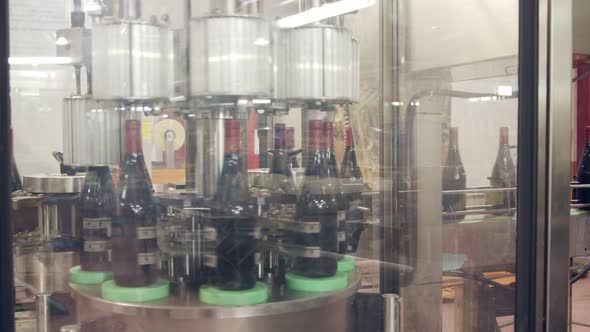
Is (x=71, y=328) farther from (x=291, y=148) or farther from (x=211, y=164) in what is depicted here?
(x=291, y=148)

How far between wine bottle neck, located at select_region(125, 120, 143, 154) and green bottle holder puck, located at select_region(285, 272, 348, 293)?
0.71 feet

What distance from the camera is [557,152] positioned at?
0.72m

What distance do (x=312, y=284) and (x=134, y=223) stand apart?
20 cm

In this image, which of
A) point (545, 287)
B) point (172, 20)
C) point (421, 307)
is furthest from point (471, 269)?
point (172, 20)

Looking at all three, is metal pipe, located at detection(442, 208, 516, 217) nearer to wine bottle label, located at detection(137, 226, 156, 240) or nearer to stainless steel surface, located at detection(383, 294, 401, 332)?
stainless steel surface, located at detection(383, 294, 401, 332)

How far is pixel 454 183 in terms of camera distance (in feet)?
3.06

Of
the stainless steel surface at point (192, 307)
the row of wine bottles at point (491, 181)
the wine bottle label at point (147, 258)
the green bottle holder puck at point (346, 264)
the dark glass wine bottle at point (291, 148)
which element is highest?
the dark glass wine bottle at point (291, 148)

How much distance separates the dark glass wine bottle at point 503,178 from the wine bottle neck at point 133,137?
44 cm

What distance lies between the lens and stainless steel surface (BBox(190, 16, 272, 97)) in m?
0.62

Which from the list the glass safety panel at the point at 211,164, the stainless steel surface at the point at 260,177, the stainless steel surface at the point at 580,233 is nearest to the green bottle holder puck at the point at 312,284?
the glass safety panel at the point at 211,164

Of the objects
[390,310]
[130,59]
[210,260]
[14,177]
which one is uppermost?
[130,59]

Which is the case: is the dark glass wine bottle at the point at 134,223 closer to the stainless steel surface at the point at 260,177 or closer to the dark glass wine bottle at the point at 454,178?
the stainless steel surface at the point at 260,177

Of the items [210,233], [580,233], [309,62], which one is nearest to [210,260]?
[210,233]

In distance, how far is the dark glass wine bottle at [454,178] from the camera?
91cm
